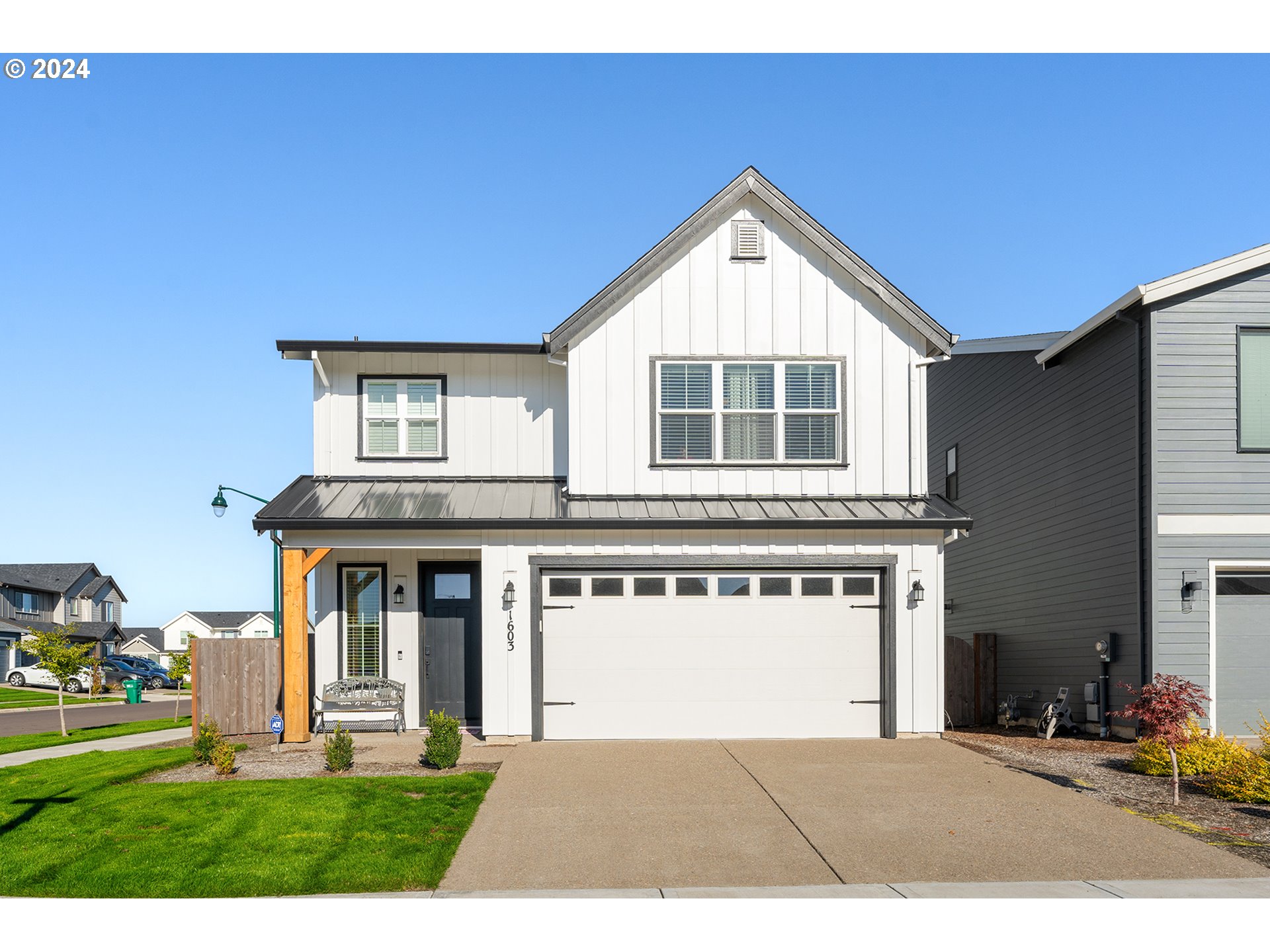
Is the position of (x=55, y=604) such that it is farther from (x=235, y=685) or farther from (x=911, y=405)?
(x=911, y=405)

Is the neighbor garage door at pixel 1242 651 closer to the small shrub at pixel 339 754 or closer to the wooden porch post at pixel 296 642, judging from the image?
the small shrub at pixel 339 754

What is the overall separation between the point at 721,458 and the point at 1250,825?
25.9 feet

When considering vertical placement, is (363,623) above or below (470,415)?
below

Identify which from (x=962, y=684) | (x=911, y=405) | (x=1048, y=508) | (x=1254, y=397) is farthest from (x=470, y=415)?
(x=1254, y=397)

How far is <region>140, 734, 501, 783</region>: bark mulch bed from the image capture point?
11.6 meters

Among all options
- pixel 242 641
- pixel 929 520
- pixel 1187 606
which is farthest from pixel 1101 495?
pixel 242 641

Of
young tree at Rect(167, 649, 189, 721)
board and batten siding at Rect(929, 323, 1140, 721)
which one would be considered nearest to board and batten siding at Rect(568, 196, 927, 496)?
board and batten siding at Rect(929, 323, 1140, 721)

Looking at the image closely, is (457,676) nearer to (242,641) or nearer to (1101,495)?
(242,641)

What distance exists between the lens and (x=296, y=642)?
45.9 ft

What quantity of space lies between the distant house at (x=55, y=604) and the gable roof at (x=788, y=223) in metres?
47.3

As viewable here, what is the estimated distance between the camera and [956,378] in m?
21.3

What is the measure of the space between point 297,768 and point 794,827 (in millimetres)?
6050

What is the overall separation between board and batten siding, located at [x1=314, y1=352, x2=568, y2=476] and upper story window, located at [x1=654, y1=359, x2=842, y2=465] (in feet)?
7.00
